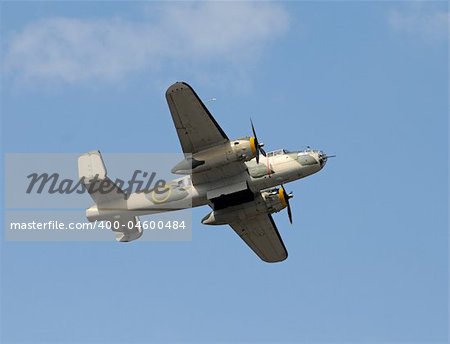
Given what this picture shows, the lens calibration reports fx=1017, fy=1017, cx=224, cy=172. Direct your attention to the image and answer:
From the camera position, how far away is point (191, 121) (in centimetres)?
5262

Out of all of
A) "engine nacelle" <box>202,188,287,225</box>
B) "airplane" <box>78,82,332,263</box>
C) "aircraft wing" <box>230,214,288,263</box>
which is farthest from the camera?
"aircraft wing" <box>230,214,288,263</box>

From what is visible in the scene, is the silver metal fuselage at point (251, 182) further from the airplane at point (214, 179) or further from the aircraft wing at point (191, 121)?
the aircraft wing at point (191, 121)

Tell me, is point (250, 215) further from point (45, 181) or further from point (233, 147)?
point (45, 181)

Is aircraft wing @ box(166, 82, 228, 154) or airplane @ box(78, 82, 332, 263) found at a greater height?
aircraft wing @ box(166, 82, 228, 154)

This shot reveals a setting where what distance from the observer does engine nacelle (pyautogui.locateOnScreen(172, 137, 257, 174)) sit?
53250 millimetres

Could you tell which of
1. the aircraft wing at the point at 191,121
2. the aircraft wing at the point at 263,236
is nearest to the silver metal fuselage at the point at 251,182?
the aircraft wing at the point at 191,121

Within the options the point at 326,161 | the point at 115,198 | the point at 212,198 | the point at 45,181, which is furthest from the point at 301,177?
the point at 45,181

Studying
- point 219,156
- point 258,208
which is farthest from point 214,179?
point 258,208

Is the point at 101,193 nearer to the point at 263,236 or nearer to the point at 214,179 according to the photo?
the point at 214,179

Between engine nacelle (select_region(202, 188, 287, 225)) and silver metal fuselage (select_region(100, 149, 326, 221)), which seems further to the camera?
engine nacelle (select_region(202, 188, 287, 225))

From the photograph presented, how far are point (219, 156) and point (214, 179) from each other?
6.57 feet

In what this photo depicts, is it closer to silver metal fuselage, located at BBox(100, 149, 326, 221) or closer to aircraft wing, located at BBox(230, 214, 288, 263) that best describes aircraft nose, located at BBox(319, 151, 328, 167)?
silver metal fuselage, located at BBox(100, 149, 326, 221)

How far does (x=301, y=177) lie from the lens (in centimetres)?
5512

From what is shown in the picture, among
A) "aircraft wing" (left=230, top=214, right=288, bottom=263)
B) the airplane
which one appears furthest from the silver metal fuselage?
"aircraft wing" (left=230, top=214, right=288, bottom=263)
